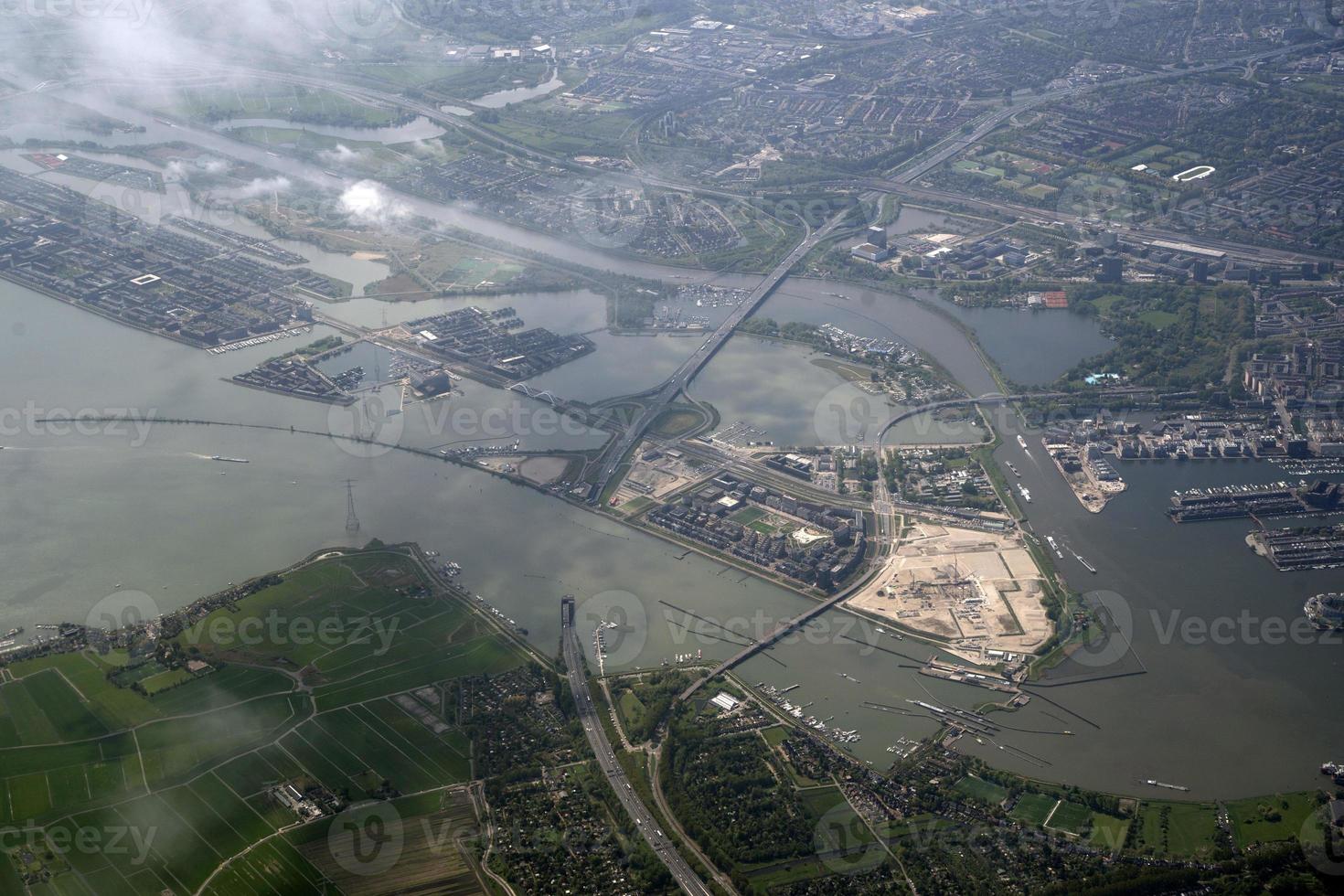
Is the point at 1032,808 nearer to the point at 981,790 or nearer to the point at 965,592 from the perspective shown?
the point at 981,790

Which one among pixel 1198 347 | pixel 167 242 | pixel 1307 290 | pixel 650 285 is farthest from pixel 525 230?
pixel 1307 290

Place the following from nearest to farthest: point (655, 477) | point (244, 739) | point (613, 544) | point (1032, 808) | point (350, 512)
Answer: point (1032, 808) < point (244, 739) < point (613, 544) < point (350, 512) < point (655, 477)

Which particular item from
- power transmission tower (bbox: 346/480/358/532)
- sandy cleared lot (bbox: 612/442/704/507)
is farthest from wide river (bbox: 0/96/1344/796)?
sandy cleared lot (bbox: 612/442/704/507)

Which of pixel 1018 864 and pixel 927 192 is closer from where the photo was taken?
pixel 1018 864

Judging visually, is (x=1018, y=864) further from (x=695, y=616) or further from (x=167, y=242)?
(x=167, y=242)

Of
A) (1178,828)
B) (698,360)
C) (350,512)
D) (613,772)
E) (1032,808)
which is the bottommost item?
(613,772)

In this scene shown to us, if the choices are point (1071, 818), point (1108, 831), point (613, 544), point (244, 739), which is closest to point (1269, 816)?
point (1108, 831)

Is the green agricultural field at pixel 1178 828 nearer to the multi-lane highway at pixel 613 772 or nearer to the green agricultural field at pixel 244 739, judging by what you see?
the multi-lane highway at pixel 613 772
